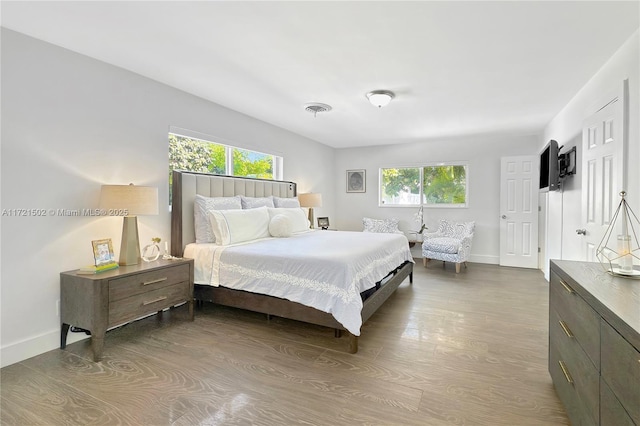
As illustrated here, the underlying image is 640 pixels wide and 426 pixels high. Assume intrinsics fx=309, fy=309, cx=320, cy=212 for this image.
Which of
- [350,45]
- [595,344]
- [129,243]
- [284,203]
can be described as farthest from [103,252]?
[595,344]

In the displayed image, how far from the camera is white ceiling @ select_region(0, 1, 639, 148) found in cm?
200

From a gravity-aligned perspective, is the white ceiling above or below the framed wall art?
above

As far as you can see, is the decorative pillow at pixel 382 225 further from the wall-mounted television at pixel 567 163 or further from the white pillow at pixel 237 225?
the white pillow at pixel 237 225

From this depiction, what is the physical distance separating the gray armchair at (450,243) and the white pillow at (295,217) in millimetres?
2376

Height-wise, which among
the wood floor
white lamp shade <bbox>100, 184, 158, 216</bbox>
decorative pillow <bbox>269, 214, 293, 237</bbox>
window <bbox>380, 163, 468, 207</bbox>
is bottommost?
the wood floor

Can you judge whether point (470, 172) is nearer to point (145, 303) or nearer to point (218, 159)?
point (218, 159)

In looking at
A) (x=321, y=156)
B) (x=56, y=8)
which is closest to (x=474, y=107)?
(x=321, y=156)

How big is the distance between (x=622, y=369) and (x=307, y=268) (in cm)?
193

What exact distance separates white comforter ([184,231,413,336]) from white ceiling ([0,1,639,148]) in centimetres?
169

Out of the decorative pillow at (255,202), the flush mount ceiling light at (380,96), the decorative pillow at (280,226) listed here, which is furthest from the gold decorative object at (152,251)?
the flush mount ceiling light at (380,96)

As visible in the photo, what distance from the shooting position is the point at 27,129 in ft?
7.68

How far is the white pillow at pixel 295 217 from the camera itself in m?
4.12

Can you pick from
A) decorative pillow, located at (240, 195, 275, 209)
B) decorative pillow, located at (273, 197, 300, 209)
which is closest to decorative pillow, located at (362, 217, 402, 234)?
decorative pillow, located at (273, 197, 300, 209)

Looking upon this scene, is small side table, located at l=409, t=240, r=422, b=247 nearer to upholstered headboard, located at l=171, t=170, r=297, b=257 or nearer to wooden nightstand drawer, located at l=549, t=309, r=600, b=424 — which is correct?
upholstered headboard, located at l=171, t=170, r=297, b=257
